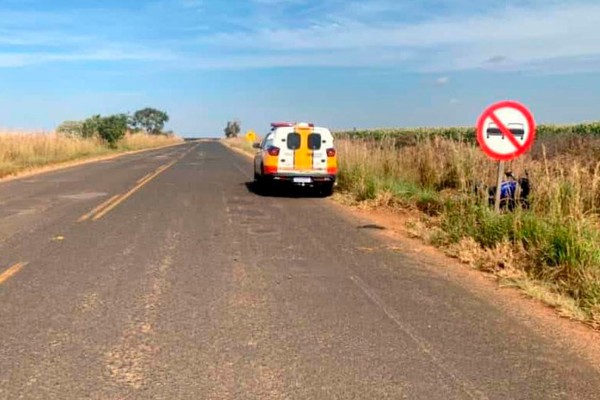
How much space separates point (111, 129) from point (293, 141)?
46795 mm

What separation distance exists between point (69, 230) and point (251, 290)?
16.6ft

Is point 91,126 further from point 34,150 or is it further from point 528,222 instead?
point 528,222

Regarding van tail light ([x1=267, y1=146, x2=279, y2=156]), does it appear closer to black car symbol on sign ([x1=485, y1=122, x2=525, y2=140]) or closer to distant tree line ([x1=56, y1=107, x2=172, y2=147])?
black car symbol on sign ([x1=485, y1=122, x2=525, y2=140])

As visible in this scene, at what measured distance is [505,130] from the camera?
8711mm

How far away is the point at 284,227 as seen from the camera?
36.1 ft

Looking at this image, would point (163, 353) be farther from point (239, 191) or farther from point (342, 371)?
point (239, 191)

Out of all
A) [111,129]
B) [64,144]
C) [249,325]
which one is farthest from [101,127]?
[249,325]

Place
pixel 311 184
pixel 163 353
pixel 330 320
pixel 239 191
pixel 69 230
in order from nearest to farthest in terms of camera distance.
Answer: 1. pixel 163 353
2. pixel 330 320
3. pixel 69 230
4. pixel 311 184
5. pixel 239 191

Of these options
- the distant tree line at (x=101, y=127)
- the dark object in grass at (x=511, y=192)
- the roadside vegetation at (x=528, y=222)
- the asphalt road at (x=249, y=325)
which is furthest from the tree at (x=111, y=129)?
the dark object in grass at (x=511, y=192)

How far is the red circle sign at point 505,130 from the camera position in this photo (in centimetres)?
868

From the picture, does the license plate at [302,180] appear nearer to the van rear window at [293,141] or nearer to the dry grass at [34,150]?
the van rear window at [293,141]

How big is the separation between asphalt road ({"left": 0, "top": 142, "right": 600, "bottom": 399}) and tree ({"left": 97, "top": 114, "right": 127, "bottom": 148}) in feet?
169

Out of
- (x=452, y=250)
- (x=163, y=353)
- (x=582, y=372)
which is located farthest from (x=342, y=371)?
(x=452, y=250)

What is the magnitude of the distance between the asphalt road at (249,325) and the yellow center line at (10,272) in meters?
0.03
